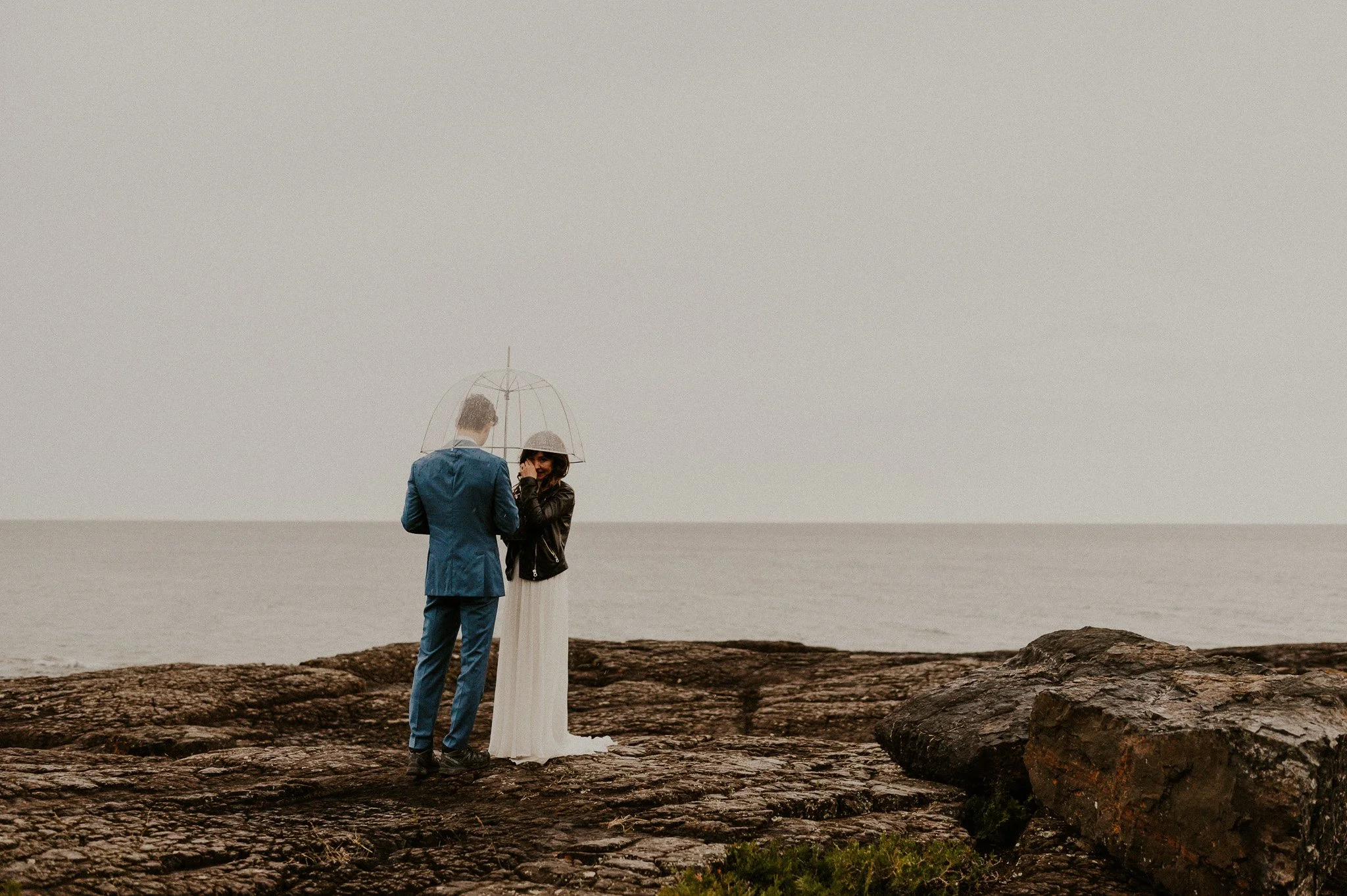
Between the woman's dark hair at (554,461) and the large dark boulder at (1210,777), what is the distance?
165 inches

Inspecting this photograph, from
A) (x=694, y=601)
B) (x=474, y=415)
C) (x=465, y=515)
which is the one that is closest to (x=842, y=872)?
(x=465, y=515)

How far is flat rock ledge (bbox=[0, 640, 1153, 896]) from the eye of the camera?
5367 mm

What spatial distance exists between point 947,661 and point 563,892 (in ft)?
31.7

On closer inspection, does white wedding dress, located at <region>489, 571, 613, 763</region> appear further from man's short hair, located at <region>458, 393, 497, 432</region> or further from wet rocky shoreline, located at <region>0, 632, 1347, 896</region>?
man's short hair, located at <region>458, 393, 497, 432</region>

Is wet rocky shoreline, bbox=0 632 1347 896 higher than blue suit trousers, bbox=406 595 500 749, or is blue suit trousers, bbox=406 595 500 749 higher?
blue suit trousers, bbox=406 595 500 749

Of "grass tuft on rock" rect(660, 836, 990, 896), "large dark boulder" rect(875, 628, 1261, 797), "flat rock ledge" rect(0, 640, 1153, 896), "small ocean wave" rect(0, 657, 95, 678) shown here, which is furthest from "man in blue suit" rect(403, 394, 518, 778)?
"small ocean wave" rect(0, 657, 95, 678)

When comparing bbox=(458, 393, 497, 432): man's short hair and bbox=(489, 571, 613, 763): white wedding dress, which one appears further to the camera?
bbox=(489, 571, 613, 763): white wedding dress

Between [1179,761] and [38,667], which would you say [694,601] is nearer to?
[38,667]

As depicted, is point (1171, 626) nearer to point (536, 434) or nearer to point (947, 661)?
point (947, 661)

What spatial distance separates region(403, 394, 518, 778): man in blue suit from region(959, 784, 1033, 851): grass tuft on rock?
3776mm

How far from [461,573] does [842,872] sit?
3.66 m

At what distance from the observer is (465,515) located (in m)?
7.62

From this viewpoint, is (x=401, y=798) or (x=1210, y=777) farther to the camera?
(x=401, y=798)

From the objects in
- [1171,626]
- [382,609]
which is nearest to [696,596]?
[382,609]
